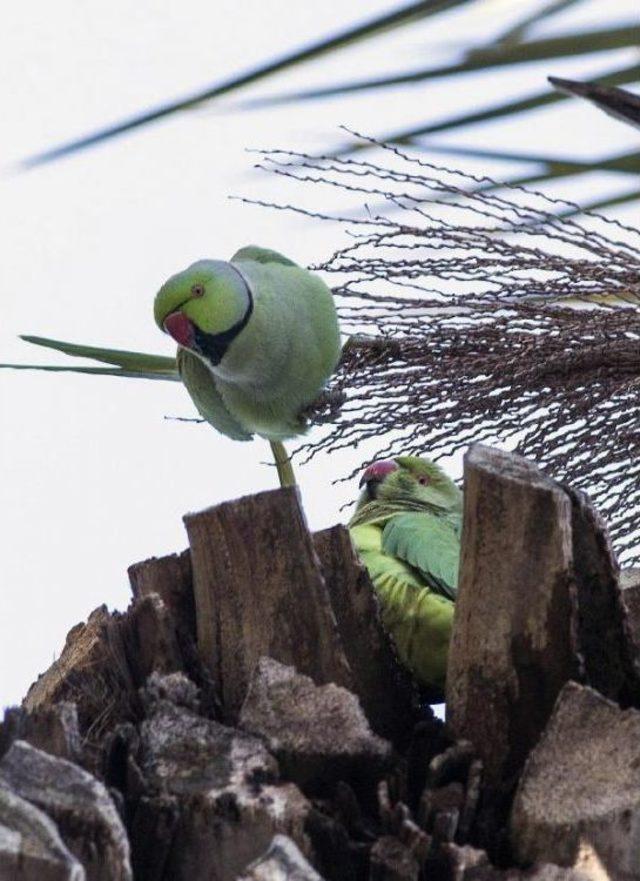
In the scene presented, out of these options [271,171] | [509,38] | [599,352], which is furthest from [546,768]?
[271,171]

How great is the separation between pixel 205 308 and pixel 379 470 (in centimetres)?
87

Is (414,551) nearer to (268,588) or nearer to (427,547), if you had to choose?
(427,547)

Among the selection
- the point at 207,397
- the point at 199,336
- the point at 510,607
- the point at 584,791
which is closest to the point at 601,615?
the point at 510,607

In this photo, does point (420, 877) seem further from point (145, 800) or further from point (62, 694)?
point (62, 694)

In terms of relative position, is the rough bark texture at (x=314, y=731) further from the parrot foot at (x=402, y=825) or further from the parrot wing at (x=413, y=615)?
the parrot wing at (x=413, y=615)

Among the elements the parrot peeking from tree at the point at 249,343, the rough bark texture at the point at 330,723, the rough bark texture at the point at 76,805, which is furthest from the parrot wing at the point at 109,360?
the rough bark texture at the point at 76,805

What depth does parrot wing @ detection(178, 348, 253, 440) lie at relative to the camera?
322 centimetres

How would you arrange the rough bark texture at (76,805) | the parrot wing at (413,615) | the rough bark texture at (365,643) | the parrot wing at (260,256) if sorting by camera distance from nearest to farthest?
the rough bark texture at (76,805)
the rough bark texture at (365,643)
the parrot wing at (413,615)
the parrot wing at (260,256)

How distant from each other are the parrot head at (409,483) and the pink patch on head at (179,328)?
84cm

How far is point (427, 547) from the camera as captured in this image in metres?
2.04

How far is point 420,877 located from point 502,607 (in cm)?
31

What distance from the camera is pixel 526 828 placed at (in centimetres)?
146

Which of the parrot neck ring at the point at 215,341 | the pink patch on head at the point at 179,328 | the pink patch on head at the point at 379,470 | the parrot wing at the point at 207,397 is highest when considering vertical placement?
the pink patch on head at the point at 179,328

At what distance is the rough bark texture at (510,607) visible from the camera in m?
1.56
